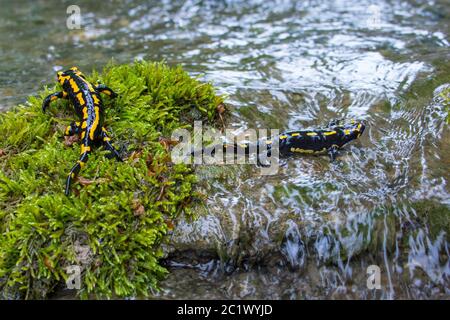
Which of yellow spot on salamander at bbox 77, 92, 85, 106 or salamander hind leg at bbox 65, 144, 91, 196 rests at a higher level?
yellow spot on salamander at bbox 77, 92, 85, 106

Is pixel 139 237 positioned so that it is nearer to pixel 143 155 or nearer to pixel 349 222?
pixel 143 155

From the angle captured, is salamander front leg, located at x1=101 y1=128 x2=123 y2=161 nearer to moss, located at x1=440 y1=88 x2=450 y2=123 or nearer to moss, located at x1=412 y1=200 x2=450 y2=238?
moss, located at x1=412 y1=200 x2=450 y2=238

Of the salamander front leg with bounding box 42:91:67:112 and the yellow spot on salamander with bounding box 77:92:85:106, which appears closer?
the yellow spot on salamander with bounding box 77:92:85:106

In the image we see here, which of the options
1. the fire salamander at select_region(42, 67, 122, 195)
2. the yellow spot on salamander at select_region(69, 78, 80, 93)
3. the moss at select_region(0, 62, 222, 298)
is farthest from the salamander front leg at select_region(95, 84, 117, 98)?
the yellow spot on salamander at select_region(69, 78, 80, 93)

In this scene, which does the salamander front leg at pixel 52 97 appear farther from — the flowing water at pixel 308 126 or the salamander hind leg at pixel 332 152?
the salamander hind leg at pixel 332 152
